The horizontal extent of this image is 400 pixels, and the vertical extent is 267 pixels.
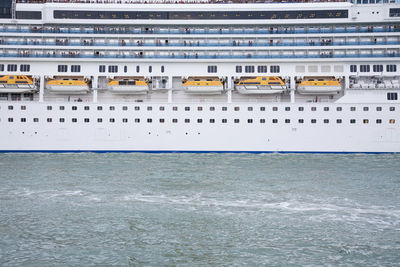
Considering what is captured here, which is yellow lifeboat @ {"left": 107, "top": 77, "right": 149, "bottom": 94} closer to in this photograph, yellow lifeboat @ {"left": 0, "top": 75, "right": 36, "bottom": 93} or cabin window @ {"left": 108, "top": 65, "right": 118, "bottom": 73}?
cabin window @ {"left": 108, "top": 65, "right": 118, "bottom": 73}

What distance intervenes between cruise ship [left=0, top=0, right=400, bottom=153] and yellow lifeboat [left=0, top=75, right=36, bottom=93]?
6 centimetres

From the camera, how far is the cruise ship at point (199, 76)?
74.5 feet

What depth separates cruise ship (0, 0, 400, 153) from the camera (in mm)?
22719

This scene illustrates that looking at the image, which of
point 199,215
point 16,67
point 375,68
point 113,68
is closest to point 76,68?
point 113,68

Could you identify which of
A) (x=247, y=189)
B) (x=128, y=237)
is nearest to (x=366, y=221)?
(x=247, y=189)

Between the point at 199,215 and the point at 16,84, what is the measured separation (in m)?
17.8

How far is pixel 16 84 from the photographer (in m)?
23.3

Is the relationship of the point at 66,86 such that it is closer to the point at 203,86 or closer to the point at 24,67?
the point at 24,67

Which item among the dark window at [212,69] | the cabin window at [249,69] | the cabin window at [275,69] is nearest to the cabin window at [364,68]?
the cabin window at [275,69]

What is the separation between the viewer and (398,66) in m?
23.8

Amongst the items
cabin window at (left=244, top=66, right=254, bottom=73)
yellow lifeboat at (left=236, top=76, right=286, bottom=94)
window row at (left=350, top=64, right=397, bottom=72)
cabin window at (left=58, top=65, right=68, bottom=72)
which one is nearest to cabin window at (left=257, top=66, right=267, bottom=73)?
cabin window at (left=244, top=66, right=254, bottom=73)

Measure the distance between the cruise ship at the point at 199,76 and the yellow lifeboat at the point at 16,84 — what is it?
6cm

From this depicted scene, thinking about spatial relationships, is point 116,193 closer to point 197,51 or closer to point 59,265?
point 59,265

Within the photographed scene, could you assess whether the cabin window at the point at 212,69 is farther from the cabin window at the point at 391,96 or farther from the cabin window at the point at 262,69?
the cabin window at the point at 391,96
